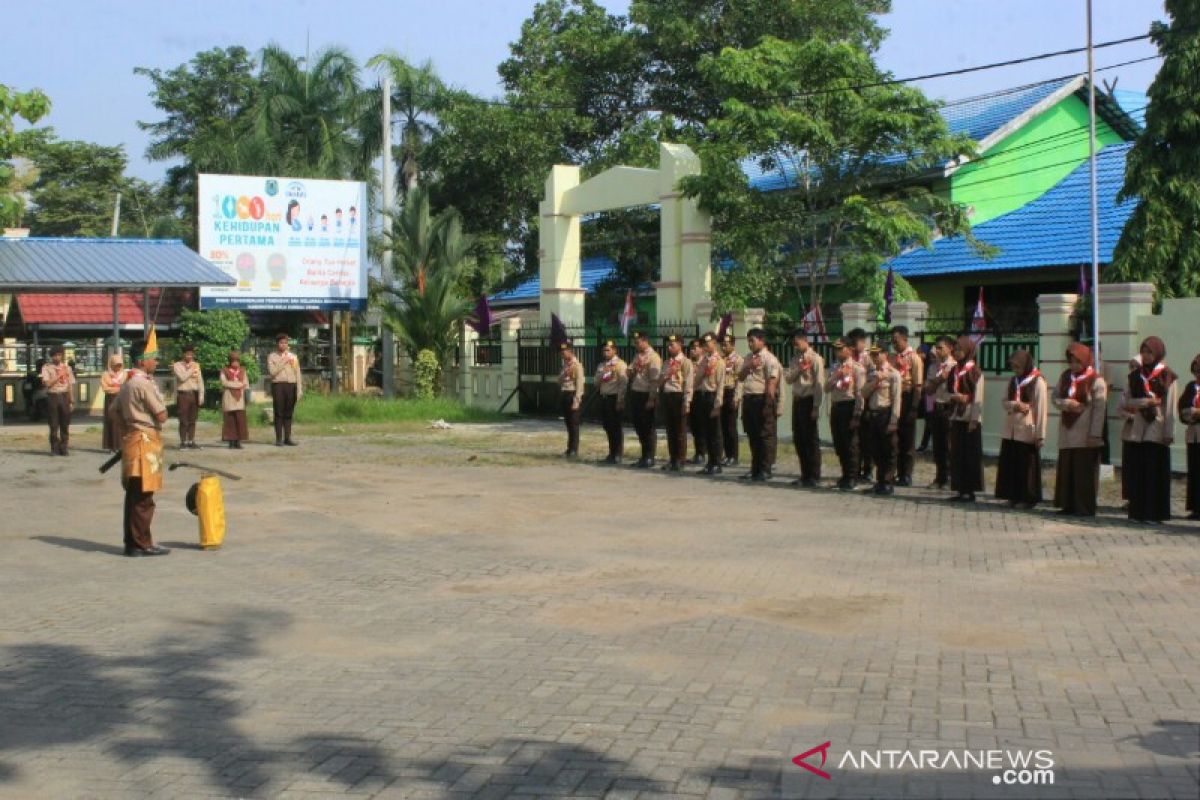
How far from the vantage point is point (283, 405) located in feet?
72.2

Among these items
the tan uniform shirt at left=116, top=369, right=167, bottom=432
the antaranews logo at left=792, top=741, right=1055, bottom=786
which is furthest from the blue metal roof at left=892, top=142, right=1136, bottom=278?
the antaranews logo at left=792, top=741, right=1055, bottom=786

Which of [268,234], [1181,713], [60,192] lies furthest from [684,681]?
[60,192]

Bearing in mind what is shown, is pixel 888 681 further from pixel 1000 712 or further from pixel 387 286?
pixel 387 286

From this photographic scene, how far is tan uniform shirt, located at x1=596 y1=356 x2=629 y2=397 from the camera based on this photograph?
62.3 ft

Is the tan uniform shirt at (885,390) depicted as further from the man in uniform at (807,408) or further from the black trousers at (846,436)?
the man in uniform at (807,408)

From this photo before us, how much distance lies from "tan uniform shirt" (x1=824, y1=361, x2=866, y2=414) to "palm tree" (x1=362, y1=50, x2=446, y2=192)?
2587cm

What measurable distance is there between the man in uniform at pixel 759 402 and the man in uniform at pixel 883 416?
1570 mm

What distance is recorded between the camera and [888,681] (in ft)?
22.6

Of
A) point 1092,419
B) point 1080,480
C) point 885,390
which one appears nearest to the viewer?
point 1092,419

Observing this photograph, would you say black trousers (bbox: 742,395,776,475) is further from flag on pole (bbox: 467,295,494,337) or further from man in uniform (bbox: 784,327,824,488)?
flag on pole (bbox: 467,295,494,337)

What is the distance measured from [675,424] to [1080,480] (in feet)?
20.0

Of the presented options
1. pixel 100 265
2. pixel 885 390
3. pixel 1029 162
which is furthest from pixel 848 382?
pixel 100 265

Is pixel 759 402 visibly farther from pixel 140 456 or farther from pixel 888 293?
pixel 140 456

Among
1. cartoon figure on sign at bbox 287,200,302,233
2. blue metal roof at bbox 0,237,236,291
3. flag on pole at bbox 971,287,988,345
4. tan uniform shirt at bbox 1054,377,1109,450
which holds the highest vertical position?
cartoon figure on sign at bbox 287,200,302,233
